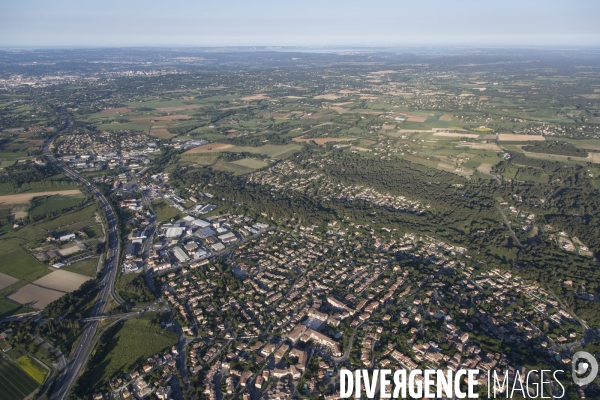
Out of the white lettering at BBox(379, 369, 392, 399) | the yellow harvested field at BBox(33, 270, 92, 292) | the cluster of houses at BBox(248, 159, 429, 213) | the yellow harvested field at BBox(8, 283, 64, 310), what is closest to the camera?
the white lettering at BBox(379, 369, 392, 399)

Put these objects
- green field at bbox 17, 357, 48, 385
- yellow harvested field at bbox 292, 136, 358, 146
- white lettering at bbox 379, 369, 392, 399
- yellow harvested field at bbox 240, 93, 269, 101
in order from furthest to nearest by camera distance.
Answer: yellow harvested field at bbox 240, 93, 269, 101
yellow harvested field at bbox 292, 136, 358, 146
green field at bbox 17, 357, 48, 385
white lettering at bbox 379, 369, 392, 399

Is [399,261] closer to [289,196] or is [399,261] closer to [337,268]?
[337,268]

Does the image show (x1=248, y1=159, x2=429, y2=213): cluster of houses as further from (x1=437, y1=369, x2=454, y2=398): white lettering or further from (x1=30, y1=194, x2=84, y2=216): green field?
(x1=437, y1=369, x2=454, y2=398): white lettering

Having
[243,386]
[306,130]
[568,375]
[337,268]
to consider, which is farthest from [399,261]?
[306,130]

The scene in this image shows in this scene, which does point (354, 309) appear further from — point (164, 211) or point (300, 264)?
point (164, 211)

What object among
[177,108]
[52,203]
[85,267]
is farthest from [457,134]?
[177,108]

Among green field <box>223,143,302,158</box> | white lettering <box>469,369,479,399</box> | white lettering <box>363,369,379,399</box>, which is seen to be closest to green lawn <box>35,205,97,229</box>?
green field <box>223,143,302,158</box>

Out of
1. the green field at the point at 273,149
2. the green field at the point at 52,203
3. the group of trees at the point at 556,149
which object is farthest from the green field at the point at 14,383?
the group of trees at the point at 556,149
